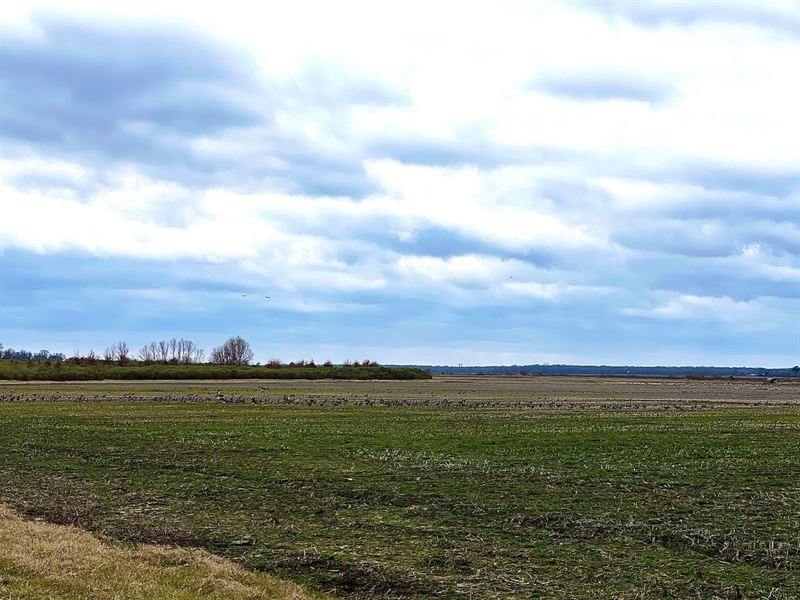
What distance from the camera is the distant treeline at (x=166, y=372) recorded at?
12162cm

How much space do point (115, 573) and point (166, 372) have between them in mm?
125895

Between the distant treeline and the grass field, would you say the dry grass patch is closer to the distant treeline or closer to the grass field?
the grass field

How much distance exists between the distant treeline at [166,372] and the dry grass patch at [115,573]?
113 metres

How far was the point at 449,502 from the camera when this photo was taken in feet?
60.3

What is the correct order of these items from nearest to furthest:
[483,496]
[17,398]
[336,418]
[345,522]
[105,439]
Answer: [345,522]
[483,496]
[105,439]
[336,418]
[17,398]

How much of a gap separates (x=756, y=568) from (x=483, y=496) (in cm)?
721

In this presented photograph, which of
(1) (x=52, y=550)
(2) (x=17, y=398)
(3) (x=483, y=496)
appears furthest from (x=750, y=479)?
(2) (x=17, y=398)

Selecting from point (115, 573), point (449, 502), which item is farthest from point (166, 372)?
point (115, 573)

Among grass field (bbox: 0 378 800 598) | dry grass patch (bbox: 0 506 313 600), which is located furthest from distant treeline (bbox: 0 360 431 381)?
dry grass patch (bbox: 0 506 313 600)

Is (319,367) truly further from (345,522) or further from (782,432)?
(345,522)

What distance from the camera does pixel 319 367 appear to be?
16225 centimetres

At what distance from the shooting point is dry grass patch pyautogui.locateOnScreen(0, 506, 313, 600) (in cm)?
1123

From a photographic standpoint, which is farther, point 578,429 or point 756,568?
point 578,429

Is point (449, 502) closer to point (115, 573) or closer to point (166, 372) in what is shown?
point (115, 573)
